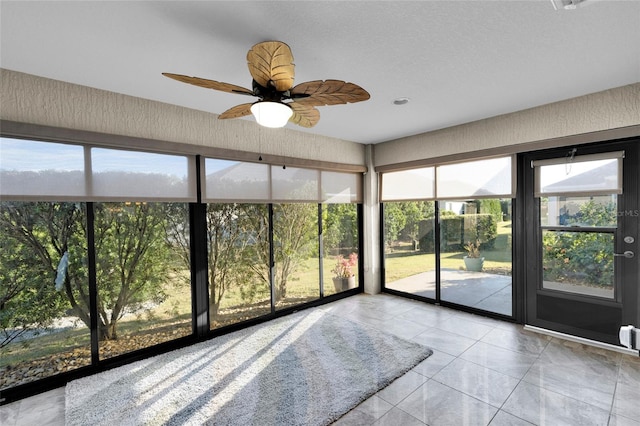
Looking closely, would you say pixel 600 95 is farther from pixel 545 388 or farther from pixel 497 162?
pixel 545 388

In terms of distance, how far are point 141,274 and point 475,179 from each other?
429 centimetres

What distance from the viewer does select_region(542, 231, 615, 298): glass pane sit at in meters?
3.17

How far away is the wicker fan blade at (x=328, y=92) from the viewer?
184 cm

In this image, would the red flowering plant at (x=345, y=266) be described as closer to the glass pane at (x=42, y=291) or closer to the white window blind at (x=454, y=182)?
A: the white window blind at (x=454, y=182)

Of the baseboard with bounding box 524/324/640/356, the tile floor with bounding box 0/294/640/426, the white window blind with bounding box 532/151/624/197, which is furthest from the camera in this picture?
the white window blind with bounding box 532/151/624/197

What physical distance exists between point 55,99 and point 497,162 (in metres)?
4.83

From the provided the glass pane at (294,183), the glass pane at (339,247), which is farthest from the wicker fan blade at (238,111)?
the glass pane at (339,247)

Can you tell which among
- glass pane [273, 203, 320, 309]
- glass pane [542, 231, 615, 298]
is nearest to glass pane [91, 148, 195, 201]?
glass pane [273, 203, 320, 309]

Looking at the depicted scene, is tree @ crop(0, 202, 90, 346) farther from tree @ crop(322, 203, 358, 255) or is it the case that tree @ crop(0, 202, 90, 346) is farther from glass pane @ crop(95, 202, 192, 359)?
tree @ crop(322, 203, 358, 255)

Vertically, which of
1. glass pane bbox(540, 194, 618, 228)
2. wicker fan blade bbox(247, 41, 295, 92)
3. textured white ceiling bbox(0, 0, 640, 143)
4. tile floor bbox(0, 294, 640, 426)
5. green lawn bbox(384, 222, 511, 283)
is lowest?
tile floor bbox(0, 294, 640, 426)

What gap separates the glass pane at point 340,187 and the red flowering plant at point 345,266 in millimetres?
992

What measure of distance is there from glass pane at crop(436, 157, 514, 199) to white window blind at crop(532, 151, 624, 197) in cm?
33

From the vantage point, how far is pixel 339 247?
16.8 feet

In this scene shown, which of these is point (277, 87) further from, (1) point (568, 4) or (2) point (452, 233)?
(2) point (452, 233)
